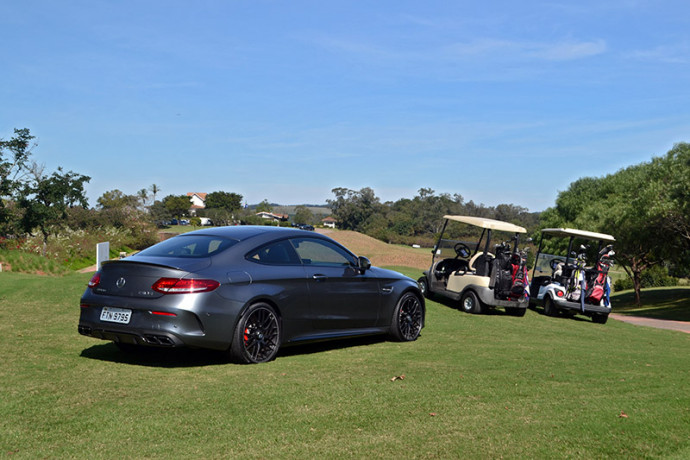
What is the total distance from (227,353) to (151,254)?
1.42m

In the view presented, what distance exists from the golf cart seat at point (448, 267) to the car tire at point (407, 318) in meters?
7.50

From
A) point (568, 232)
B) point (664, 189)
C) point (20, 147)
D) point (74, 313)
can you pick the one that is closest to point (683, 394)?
point (74, 313)

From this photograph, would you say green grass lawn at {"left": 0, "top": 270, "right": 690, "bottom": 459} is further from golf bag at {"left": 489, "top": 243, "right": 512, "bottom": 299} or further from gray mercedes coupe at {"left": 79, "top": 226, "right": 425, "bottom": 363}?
golf bag at {"left": 489, "top": 243, "right": 512, "bottom": 299}

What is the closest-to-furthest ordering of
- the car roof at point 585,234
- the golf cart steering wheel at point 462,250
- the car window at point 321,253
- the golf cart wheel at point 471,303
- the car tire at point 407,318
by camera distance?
the car window at point 321,253 < the car tire at point 407,318 < the golf cart wheel at point 471,303 < the golf cart steering wheel at point 462,250 < the car roof at point 585,234

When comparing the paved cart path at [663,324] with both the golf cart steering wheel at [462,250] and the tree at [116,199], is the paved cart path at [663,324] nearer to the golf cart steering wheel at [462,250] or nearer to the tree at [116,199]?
the golf cart steering wheel at [462,250]

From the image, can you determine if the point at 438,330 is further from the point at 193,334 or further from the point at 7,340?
the point at 7,340

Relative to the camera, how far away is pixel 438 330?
11.6 metres

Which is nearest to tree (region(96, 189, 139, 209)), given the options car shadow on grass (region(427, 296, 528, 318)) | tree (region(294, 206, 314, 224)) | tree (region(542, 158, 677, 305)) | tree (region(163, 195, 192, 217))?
tree (region(163, 195, 192, 217))

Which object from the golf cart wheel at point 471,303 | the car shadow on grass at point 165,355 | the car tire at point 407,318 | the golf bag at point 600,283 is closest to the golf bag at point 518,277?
the golf cart wheel at point 471,303

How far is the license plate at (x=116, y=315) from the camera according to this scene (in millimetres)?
7188

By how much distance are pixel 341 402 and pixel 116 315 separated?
290cm

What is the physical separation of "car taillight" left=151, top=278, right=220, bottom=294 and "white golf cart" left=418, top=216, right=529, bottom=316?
34.0 ft

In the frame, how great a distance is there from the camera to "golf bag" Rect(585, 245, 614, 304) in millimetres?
18156

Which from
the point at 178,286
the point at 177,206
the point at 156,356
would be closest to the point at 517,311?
the point at 156,356
